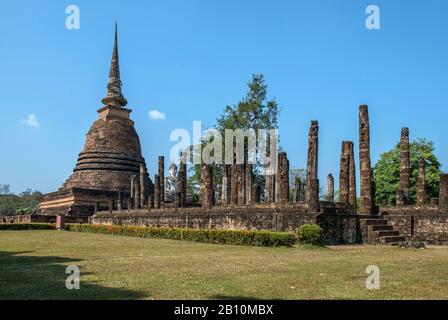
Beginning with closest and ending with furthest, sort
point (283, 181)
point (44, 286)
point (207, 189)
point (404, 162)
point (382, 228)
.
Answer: point (44, 286) < point (382, 228) < point (283, 181) < point (404, 162) < point (207, 189)

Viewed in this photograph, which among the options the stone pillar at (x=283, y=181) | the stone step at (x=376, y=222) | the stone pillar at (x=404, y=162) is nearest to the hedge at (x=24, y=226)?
the stone pillar at (x=283, y=181)

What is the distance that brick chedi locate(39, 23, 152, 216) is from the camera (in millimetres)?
42188

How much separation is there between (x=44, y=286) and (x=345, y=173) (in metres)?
17.3

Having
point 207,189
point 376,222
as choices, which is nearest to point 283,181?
point 376,222

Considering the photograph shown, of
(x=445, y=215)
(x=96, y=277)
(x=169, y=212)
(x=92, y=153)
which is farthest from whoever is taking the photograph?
(x=92, y=153)

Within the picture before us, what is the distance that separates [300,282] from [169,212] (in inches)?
813

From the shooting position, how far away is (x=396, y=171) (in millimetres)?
39906

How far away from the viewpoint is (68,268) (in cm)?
979

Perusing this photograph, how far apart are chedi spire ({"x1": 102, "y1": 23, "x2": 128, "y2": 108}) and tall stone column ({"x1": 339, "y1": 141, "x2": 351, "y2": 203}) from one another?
100 feet

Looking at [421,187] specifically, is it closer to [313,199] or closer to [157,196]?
[313,199]

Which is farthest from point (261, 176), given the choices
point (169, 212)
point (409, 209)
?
point (409, 209)

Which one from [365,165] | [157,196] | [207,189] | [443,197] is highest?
[365,165]

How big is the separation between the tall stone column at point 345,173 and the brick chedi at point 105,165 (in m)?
22.9
